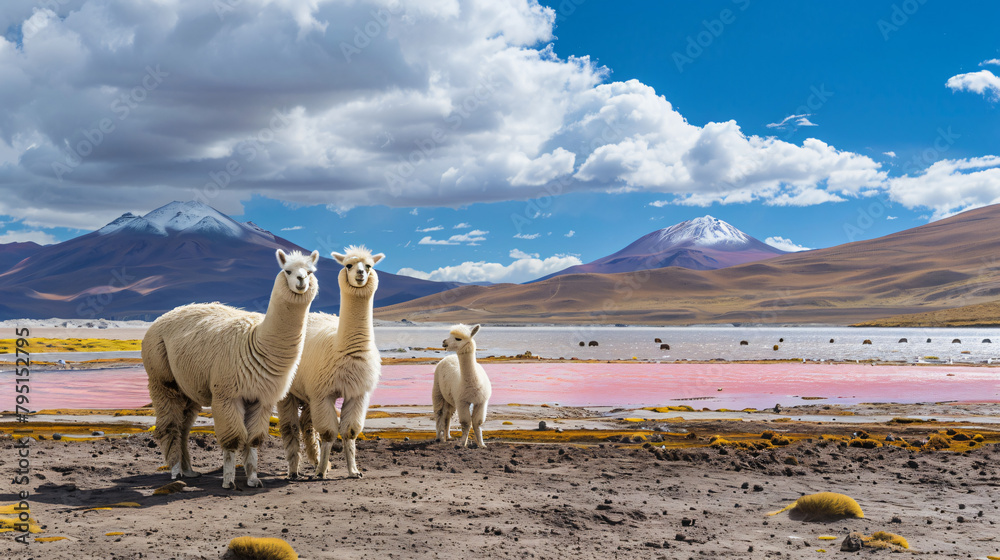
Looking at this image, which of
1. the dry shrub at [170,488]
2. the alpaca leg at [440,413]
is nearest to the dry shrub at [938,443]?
the alpaca leg at [440,413]

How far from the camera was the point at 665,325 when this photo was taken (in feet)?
601

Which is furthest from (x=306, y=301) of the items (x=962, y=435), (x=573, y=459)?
(x=962, y=435)

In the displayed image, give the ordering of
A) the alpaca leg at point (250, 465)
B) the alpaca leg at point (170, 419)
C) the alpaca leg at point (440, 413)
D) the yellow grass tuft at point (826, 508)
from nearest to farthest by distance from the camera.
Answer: the yellow grass tuft at point (826, 508) → the alpaca leg at point (250, 465) → the alpaca leg at point (170, 419) → the alpaca leg at point (440, 413)

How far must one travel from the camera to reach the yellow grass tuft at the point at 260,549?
519 cm

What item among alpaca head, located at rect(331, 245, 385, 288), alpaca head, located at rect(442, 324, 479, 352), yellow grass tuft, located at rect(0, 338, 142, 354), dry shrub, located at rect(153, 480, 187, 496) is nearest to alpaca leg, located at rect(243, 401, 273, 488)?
dry shrub, located at rect(153, 480, 187, 496)

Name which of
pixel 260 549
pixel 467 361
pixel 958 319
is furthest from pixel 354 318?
pixel 958 319

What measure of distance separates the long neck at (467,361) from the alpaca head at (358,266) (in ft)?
11.3

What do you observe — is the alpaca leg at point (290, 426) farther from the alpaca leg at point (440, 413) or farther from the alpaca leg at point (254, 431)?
the alpaca leg at point (440, 413)

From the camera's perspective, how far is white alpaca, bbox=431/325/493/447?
11.0 m

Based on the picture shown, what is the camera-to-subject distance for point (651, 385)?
84.5 ft

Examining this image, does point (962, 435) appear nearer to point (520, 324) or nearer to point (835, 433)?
point (835, 433)

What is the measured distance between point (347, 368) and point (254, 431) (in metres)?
1.20

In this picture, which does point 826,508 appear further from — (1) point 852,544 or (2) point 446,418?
(2) point 446,418

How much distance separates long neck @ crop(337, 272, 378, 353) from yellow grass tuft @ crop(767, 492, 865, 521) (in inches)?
191
